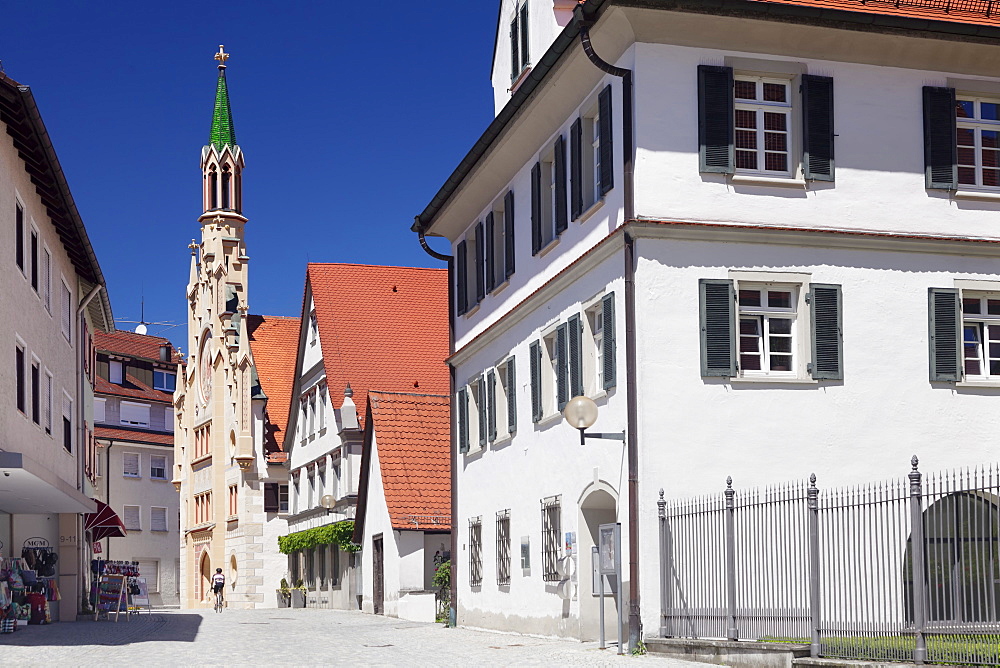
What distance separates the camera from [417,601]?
120 ft

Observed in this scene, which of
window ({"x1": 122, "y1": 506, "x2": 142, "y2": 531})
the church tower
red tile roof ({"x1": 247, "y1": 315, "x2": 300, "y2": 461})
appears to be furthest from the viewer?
window ({"x1": 122, "y1": 506, "x2": 142, "y2": 531})

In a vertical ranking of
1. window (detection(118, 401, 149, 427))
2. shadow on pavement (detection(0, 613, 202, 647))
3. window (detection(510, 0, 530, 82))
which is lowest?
shadow on pavement (detection(0, 613, 202, 647))

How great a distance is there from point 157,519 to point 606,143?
61827mm

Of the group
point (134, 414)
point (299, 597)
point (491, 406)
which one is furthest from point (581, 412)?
point (134, 414)

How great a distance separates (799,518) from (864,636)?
1.96 metres

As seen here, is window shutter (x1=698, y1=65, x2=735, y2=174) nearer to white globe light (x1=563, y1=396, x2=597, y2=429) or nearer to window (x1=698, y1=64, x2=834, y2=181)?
window (x1=698, y1=64, x2=834, y2=181)

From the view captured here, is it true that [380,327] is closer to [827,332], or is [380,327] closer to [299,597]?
[299,597]

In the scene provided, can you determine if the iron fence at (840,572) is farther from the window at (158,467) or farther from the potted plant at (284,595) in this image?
the window at (158,467)

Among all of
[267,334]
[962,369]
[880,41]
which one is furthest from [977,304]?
[267,334]

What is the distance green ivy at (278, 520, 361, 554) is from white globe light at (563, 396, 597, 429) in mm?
A: 24850

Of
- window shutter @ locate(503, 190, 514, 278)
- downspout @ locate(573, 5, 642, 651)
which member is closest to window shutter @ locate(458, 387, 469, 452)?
window shutter @ locate(503, 190, 514, 278)

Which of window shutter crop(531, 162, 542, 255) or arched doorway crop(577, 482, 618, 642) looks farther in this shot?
window shutter crop(531, 162, 542, 255)

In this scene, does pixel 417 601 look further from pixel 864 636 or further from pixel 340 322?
pixel 864 636

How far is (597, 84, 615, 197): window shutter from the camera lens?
21.4 m
